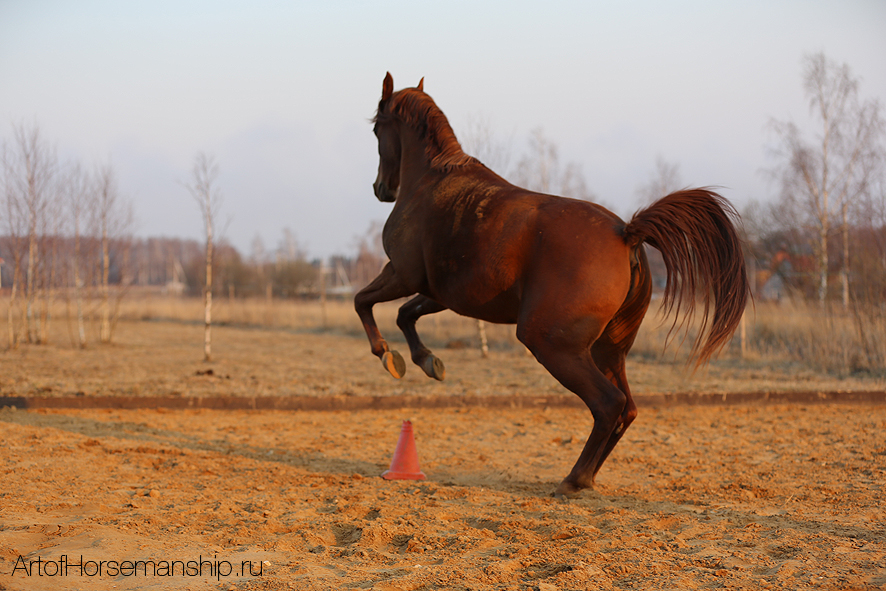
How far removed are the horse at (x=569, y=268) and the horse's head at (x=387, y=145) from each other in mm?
680

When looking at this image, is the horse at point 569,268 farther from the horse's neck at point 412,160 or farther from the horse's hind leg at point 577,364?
the horse's neck at point 412,160

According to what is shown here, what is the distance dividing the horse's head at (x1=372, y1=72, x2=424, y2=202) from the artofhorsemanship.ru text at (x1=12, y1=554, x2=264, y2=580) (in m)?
3.26

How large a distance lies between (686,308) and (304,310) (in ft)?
86.9

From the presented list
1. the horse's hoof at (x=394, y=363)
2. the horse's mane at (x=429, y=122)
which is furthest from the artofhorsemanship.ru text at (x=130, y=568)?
the horse's mane at (x=429, y=122)

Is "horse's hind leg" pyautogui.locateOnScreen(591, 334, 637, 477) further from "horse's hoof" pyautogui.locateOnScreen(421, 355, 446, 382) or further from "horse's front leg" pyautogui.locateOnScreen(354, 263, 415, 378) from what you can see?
"horse's front leg" pyautogui.locateOnScreen(354, 263, 415, 378)

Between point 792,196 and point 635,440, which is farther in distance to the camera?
point 792,196

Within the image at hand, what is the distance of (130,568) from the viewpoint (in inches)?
114

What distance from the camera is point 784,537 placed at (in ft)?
10.7

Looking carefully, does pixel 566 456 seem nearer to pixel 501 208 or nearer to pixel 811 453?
pixel 811 453

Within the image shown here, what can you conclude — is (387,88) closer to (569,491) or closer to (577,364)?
(577,364)

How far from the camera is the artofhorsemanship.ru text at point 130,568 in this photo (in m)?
2.79

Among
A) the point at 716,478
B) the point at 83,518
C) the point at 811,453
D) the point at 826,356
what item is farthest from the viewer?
the point at 826,356

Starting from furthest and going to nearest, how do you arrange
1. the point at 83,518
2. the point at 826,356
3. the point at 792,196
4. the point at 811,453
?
the point at 792,196 → the point at 826,356 → the point at 811,453 → the point at 83,518

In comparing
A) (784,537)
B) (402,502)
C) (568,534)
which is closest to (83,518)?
(402,502)
